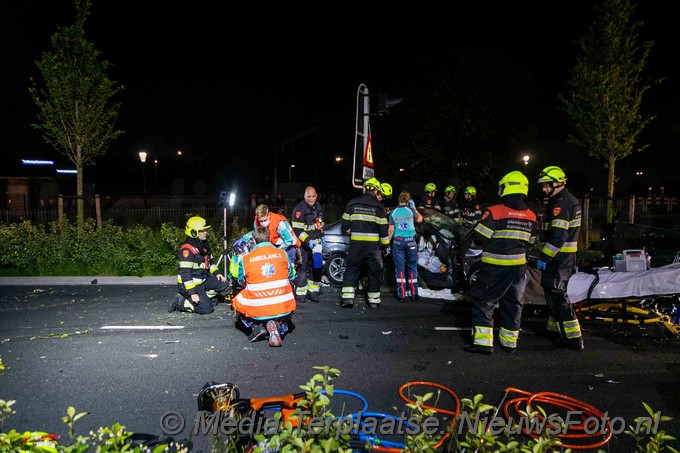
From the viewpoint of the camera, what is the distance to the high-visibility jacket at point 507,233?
516 centimetres

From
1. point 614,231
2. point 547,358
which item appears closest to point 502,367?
point 547,358

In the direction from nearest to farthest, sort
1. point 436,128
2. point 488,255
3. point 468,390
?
1. point 468,390
2. point 488,255
3. point 436,128

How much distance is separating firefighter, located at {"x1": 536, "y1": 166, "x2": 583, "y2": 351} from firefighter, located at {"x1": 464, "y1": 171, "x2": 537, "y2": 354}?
347 mm

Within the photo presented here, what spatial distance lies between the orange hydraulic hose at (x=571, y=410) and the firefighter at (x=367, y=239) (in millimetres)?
3294

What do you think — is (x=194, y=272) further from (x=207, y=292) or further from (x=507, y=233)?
(x=507, y=233)

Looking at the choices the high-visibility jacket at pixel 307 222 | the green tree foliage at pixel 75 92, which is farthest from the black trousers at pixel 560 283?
the green tree foliage at pixel 75 92

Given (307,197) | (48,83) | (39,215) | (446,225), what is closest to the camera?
(307,197)

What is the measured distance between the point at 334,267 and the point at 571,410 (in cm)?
569

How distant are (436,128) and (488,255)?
57.4ft

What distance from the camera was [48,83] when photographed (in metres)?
12.0

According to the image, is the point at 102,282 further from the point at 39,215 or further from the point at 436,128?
the point at 436,128

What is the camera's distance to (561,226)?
17.4ft

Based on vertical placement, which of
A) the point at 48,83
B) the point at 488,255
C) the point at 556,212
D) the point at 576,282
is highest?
the point at 48,83

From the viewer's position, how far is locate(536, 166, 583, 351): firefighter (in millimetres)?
5328
